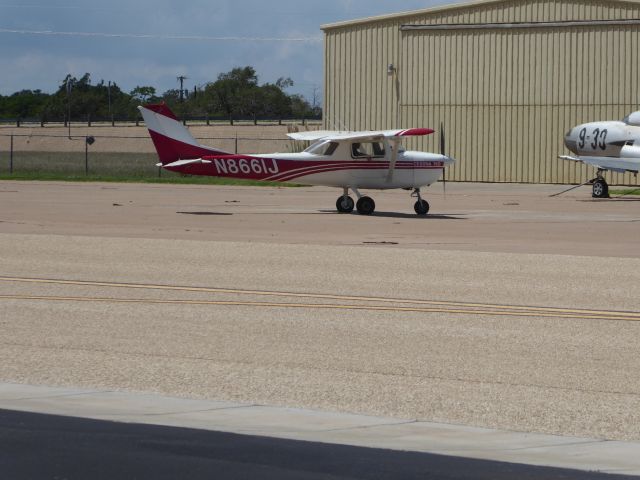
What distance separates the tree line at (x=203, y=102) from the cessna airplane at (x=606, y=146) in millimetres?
87131

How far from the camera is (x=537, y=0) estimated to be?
5147cm

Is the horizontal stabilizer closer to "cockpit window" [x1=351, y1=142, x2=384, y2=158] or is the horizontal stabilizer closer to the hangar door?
"cockpit window" [x1=351, y1=142, x2=384, y2=158]

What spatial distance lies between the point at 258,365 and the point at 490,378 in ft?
6.71

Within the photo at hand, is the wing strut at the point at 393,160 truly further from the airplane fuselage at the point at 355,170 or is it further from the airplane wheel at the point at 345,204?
the airplane wheel at the point at 345,204

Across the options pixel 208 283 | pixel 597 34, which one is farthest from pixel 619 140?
pixel 208 283

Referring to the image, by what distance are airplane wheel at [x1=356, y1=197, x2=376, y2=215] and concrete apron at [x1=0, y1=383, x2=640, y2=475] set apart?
21951 millimetres

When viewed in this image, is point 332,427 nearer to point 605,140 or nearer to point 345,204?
point 345,204

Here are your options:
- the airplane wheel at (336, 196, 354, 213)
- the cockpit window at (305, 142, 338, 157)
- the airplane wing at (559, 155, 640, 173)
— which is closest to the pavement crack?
the airplane wheel at (336, 196, 354, 213)

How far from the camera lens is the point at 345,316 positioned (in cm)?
1440

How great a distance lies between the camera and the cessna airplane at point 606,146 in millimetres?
41406

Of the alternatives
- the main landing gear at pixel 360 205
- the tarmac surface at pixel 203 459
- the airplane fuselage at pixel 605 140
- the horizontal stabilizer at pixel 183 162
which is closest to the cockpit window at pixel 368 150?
the main landing gear at pixel 360 205

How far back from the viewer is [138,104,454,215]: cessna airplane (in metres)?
31.4

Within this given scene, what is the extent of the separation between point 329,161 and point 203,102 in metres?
109

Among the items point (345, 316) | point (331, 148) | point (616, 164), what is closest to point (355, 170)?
point (331, 148)
